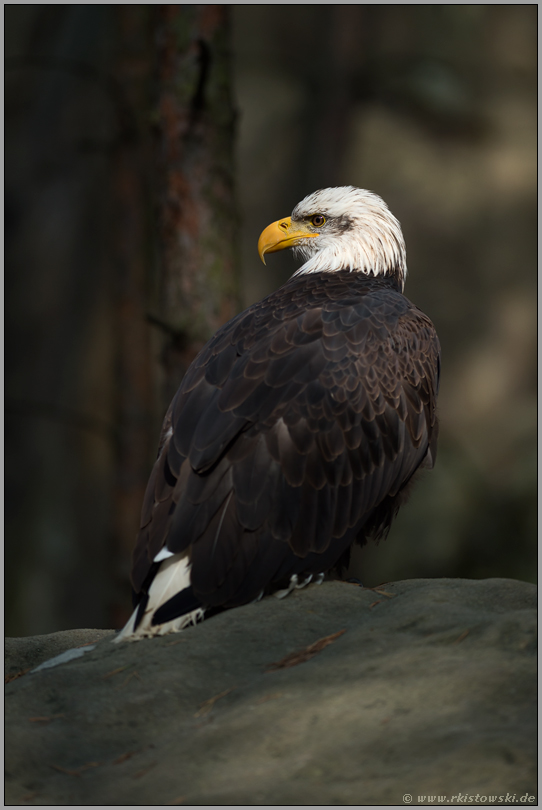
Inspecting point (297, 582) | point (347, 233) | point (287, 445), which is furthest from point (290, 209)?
point (297, 582)

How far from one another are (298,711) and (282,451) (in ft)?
5.21

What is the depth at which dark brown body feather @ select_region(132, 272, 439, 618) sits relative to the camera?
402cm

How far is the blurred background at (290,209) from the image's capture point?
1330 centimetres

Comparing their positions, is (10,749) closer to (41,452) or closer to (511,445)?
(41,452)

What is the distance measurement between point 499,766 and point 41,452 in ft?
40.7

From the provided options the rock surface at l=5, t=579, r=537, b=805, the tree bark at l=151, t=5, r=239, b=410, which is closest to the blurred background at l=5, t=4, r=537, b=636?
the tree bark at l=151, t=5, r=239, b=410

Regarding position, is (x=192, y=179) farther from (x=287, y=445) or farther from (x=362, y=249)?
(x=287, y=445)

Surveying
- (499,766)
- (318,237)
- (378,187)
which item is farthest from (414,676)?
(378,187)

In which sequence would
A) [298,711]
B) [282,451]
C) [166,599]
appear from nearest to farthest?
[298,711], [166,599], [282,451]

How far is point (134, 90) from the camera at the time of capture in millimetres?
8984

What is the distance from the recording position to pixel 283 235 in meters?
6.09

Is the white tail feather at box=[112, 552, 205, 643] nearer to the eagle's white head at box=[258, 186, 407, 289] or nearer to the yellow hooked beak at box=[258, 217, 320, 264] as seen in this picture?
the eagle's white head at box=[258, 186, 407, 289]

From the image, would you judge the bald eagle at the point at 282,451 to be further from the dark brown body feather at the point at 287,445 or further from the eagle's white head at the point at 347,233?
the eagle's white head at the point at 347,233

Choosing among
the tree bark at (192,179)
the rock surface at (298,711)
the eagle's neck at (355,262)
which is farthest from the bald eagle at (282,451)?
the tree bark at (192,179)
